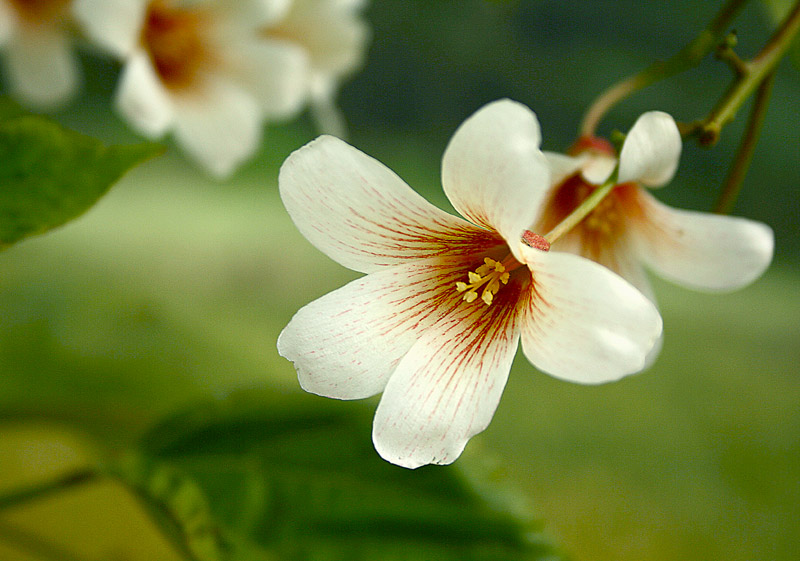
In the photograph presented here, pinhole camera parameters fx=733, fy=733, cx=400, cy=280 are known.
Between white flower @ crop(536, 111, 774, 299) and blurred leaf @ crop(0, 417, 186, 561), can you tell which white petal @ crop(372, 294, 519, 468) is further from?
blurred leaf @ crop(0, 417, 186, 561)

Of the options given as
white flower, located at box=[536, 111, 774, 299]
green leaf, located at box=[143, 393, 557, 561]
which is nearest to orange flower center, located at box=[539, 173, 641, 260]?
white flower, located at box=[536, 111, 774, 299]

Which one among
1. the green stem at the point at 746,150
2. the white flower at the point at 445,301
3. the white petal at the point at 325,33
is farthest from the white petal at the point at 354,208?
the white petal at the point at 325,33

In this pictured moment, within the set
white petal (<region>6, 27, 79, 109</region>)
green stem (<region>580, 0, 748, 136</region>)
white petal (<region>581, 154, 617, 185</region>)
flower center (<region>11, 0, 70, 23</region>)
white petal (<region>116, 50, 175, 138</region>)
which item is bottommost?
white petal (<region>581, 154, 617, 185</region>)

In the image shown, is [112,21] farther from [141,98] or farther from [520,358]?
[520,358]

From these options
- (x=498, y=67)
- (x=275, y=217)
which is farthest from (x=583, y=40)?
(x=275, y=217)

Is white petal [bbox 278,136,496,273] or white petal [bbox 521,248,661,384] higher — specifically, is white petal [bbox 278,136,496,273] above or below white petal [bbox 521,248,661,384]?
above

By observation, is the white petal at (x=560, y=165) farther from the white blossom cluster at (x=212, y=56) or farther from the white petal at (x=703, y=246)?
the white blossom cluster at (x=212, y=56)

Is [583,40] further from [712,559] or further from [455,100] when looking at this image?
[712,559]

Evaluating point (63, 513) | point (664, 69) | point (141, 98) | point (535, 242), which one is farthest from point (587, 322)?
point (63, 513)
